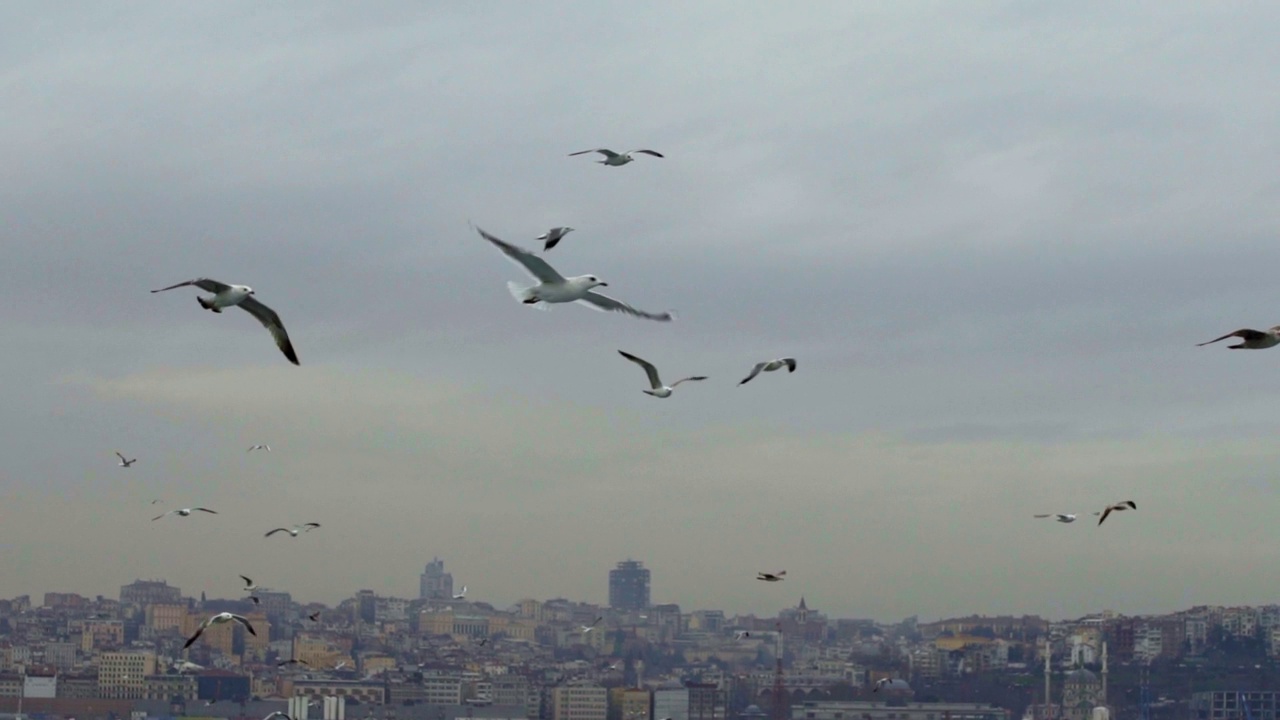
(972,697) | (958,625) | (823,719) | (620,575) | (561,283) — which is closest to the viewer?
(561,283)

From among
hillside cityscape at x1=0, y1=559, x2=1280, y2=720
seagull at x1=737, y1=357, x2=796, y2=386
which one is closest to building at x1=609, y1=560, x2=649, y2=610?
hillside cityscape at x1=0, y1=559, x2=1280, y2=720

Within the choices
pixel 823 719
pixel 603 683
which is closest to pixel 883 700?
pixel 823 719

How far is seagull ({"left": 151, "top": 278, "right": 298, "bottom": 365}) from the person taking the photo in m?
16.3

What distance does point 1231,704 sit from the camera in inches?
4272

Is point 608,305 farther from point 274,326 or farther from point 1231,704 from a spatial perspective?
point 1231,704

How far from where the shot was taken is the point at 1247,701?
106250mm

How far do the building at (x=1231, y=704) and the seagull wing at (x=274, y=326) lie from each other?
9594 centimetres

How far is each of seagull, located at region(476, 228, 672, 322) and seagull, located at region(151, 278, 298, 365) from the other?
7.16 feet

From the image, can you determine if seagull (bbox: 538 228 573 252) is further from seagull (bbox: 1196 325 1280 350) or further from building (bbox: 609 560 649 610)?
building (bbox: 609 560 649 610)

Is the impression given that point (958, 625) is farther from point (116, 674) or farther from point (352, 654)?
point (116, 674)

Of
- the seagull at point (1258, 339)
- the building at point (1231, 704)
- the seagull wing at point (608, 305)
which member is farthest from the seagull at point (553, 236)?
the building at point (1231, 704)

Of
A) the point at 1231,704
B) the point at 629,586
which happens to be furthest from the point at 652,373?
the point at 629,586

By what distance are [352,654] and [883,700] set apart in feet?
122

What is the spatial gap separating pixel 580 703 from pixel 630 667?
35.2 ft
